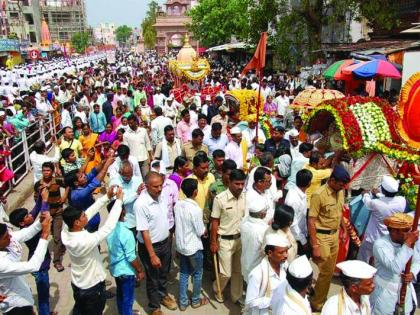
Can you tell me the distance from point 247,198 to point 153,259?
1183 mm

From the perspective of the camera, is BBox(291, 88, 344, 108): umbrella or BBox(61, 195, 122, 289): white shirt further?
BBox(291, 88, 344, 108): umbrella

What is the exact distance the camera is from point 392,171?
5.21 meters

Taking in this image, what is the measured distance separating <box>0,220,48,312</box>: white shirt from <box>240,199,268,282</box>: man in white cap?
1834 millimetres

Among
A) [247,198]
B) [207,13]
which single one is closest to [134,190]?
[247,198]

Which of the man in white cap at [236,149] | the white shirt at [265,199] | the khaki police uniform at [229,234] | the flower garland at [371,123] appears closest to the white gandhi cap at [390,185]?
the flower garland at [371,123]

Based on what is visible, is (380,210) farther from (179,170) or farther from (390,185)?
(179,170)

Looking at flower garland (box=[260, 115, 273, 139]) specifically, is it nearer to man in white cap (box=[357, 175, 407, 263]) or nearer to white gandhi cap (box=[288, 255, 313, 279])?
man in white cap (box=[357, 175, 407, 263])

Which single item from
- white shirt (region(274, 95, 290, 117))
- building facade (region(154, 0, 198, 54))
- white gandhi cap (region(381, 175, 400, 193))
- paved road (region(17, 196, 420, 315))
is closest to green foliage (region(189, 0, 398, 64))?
white shirt (region(274, 95, 290, 117))

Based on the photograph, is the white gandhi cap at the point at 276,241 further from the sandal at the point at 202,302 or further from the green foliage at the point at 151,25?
the green foliage at the point at 151,25

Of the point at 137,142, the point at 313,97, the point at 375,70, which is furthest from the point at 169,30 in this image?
the point at 137,142

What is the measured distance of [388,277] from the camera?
348 cm

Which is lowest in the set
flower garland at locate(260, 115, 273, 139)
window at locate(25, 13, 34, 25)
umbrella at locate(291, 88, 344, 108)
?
flower garland at locate(260, 115, 273, 139)

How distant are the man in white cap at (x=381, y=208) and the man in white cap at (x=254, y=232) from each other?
142 centimetres

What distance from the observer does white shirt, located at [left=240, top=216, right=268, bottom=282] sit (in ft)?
12.4
